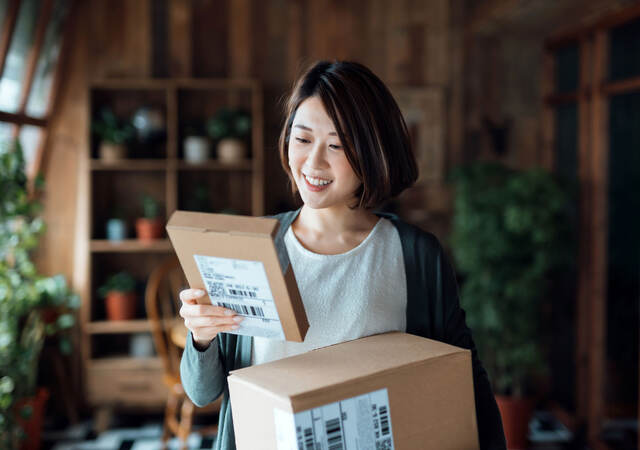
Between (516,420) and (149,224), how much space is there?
7.95 feet

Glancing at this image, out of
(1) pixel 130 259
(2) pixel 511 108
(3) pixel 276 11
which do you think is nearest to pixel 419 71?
(2) pixel 511 108

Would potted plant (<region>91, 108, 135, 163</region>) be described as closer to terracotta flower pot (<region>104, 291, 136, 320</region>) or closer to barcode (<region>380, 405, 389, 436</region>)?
terracotta flower pot (<region>104, 291, 136, 320</region>)

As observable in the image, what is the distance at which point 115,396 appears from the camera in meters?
3.50

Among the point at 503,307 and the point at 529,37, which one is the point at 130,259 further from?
the point at 529,37

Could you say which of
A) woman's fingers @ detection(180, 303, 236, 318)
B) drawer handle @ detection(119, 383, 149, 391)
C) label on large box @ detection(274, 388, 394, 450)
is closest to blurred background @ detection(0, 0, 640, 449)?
drawer handle @ detection(119, 383, 149, 391)

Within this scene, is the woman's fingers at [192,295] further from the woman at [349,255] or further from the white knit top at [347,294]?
the white knit top at [347,294]

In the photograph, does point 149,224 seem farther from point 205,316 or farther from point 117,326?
point 205,316

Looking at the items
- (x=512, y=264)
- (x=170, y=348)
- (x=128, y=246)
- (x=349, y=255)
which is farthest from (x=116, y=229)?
(x=349, y=255)

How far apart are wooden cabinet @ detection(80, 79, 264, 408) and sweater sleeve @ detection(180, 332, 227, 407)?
96.1 inches

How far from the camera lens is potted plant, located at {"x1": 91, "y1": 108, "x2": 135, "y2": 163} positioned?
11.6ft

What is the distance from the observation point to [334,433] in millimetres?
850

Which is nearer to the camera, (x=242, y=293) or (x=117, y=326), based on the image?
(x=242, y=293)

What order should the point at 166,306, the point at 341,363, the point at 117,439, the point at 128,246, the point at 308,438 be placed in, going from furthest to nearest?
1. the point at 128,246
2. the point at 166,306
3. the point at 117,439
4. the point at 341,363
5. the point at 308,438

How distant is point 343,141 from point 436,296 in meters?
0.38
